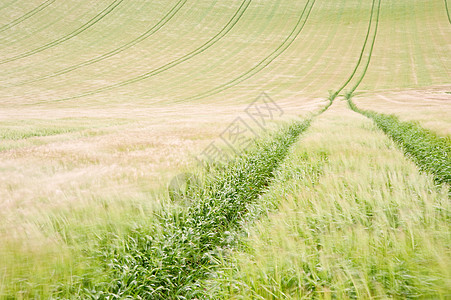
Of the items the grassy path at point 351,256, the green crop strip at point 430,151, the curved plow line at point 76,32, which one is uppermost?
the curved plow line at point 76,32

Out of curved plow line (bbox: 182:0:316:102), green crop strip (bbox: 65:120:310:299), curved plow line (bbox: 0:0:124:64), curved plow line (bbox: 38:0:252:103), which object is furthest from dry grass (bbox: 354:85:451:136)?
curved plow line (bbox: 0:0:124:64)

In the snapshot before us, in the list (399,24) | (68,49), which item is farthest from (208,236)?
(399,24)

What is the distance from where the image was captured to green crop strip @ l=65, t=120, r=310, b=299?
2.31m

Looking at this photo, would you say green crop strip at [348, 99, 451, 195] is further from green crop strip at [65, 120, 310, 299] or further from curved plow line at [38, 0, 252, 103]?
curved plow line at [38, 0, 252, 103]

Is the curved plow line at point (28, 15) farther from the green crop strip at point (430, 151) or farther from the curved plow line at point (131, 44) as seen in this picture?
the green crop strip at point (430, 151)

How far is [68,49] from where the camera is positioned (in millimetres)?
58219

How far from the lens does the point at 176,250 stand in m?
2.80

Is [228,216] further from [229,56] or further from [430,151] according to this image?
[229,56]

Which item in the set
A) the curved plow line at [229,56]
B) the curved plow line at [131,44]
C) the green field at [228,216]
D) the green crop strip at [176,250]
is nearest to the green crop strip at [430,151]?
the green field at [228,216]

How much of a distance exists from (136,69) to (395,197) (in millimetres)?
56156

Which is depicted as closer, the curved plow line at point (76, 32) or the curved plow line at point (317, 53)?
the curved plow line at point (317, 53)

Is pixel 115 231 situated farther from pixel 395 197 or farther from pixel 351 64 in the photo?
pixel 351 64

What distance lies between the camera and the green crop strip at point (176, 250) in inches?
91.0

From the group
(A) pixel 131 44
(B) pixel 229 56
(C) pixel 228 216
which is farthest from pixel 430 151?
(A) pixel 131 44
